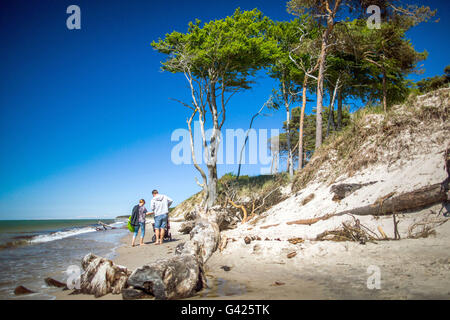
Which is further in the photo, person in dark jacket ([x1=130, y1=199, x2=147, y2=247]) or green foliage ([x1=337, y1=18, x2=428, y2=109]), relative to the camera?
green foliage ([x1=337, y1=18, x2=428, y2=109])

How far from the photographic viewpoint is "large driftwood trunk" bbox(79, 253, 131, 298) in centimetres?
347

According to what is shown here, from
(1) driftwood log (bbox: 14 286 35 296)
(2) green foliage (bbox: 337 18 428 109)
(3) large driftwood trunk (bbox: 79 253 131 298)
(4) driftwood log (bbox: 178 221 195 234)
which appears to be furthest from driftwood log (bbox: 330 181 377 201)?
(2) green foliage (bbox: 337 18 428 109)

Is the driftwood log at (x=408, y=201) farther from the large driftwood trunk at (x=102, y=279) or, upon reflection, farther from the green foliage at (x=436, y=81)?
the green foliage at (x=436, y=81)

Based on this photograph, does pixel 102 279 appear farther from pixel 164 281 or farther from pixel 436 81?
pixel 436 81

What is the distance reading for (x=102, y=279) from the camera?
11.5 feet

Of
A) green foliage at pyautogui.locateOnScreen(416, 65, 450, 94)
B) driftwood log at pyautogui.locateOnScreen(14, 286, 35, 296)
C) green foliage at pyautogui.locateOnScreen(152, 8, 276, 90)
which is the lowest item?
driftwood log at pyautogui.locateOnScreen(14, 286, 35, 296)

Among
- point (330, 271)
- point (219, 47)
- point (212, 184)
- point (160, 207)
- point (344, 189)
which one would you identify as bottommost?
point (330, 271)

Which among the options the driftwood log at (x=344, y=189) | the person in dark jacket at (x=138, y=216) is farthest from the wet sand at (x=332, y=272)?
the person in dark jacket at (x=138, y=216)

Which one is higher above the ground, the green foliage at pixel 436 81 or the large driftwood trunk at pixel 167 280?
the green foliage at pixel 436 81

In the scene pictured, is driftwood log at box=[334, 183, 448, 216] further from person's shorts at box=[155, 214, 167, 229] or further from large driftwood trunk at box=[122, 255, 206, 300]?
person's shorts at box=[155, 214, 167, 229]

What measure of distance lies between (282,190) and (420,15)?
9.87 metres

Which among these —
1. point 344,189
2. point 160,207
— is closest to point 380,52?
point 344,189

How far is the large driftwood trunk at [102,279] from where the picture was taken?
3473 mm

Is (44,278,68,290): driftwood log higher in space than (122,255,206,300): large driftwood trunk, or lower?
lower
